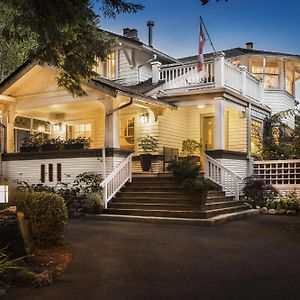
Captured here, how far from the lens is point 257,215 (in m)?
14.4

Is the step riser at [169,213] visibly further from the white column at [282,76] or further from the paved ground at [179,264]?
the white column at [282,76]

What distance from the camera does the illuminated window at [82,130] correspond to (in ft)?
63.4

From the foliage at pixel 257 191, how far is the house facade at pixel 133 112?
0.98 meters

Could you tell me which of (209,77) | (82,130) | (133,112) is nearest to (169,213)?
(133,112)

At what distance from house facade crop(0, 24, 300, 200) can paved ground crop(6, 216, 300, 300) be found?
5119mm

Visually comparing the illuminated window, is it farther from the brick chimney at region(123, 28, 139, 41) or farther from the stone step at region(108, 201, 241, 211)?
the stone step at region(108, 201, 241, 211)

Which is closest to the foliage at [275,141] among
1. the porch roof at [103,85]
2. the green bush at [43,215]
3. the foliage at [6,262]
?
the porch roof at [103,85]

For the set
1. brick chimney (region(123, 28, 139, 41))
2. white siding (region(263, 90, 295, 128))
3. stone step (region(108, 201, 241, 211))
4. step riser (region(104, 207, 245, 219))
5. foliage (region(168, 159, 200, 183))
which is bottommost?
step riser (region(104, 207, 245, 219))

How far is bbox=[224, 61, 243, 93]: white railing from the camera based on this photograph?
1673 centimetres

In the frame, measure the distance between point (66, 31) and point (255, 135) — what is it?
1367 centimetres

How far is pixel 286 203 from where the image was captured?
1496 centimetres

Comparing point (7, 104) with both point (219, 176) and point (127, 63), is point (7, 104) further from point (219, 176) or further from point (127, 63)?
point (219, 176)

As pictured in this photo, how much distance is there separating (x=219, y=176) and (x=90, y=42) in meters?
8.06

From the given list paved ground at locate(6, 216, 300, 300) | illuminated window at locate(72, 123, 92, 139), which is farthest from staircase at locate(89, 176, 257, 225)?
illuminated window at locate(72, 123, 92, 139)
